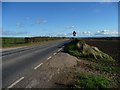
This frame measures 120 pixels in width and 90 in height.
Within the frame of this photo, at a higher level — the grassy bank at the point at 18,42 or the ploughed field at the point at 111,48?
the grassy bank at the point at 18,42

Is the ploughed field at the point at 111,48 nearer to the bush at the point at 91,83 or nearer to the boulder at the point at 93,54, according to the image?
the boulder at the point at 93,54

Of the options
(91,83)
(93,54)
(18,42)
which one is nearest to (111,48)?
(93,54)

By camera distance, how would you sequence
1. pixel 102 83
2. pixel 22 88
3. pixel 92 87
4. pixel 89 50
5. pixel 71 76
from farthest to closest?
1. pixel 89 50
2. pixel 71 76
3. pixel 102 83
4. pixel 92 87
5. pixel 22 88

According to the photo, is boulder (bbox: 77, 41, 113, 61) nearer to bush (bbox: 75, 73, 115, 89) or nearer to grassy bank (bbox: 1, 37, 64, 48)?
bush (bbox: 75, 73, 115, 89)

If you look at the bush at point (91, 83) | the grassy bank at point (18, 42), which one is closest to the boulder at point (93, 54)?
the bush at point (91, 83)

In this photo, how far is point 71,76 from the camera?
11742 mm

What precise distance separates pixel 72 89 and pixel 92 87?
35.7 inches

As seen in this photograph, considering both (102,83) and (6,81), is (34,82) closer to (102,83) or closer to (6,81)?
(6,81)

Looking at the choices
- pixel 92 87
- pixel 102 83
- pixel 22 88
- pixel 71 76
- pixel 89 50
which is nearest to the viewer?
pixel 22 88

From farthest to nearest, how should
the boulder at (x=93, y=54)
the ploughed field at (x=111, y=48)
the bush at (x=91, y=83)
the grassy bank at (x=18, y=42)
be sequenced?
the grassy bank at (x=18, y=42) < the ploughed field at (x=111, y=48) < the boulder at (x=93, y=54) < the bush at (x=91, y=83)

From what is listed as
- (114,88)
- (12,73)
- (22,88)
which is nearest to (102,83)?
(114,88)

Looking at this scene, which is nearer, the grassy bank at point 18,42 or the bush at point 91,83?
the bush at point 91,83

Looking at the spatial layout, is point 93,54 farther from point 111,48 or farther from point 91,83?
point 111,48

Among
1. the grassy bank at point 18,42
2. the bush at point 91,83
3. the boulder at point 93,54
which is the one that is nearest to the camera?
the bush at point 91,83
